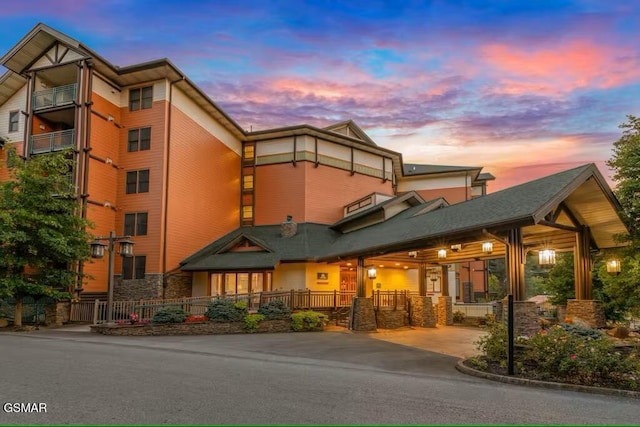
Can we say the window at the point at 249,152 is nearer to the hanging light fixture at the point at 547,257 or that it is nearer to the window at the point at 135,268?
the window at the point at 135,268

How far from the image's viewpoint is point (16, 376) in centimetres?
826

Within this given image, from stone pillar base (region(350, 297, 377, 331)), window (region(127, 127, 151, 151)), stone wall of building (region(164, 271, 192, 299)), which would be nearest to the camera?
stone pillar base (region(350, 297, 377, 331))

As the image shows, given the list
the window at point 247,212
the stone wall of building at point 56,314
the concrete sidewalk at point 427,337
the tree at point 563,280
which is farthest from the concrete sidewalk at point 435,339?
the window at point 247,212

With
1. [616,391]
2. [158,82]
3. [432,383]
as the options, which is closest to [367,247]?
[432,383]

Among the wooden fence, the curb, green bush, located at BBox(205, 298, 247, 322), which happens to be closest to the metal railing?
the wooden fence

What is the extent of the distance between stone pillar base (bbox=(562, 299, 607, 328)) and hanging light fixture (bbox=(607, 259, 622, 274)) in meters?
1.12

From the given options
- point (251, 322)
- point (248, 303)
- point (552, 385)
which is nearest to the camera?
point (552, 385)

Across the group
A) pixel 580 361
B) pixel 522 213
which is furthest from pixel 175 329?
pixel 580 361

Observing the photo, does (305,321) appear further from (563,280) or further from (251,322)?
(563,280)

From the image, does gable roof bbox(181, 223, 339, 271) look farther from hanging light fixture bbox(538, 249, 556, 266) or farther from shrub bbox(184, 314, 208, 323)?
hanging light fixture bbox(538, 249, 556, 266)

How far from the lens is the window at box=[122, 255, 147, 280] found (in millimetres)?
24719

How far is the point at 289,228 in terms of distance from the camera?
28562 mm

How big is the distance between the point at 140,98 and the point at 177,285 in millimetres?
11177

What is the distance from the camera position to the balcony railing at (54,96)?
2497 cm
